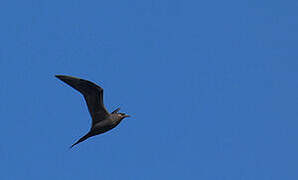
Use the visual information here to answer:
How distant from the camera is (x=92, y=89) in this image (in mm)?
31375

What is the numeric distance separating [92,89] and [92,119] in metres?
1.57

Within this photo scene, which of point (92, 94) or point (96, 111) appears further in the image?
point (96, 111)

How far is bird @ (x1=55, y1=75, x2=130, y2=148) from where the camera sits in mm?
31219

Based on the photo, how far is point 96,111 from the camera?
105 feet

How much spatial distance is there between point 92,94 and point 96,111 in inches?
35.5

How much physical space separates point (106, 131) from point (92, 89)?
2.24 metres

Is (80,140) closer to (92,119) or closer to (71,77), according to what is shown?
(92,119)

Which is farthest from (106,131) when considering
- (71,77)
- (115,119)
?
(71,77)

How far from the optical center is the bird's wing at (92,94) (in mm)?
30953

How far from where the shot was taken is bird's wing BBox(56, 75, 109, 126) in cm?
3095

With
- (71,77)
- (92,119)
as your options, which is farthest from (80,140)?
(71,77)

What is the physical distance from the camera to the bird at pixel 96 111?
3122 centimetres

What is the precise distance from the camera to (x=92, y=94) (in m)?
31.6

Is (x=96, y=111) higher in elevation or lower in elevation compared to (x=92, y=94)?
lower
